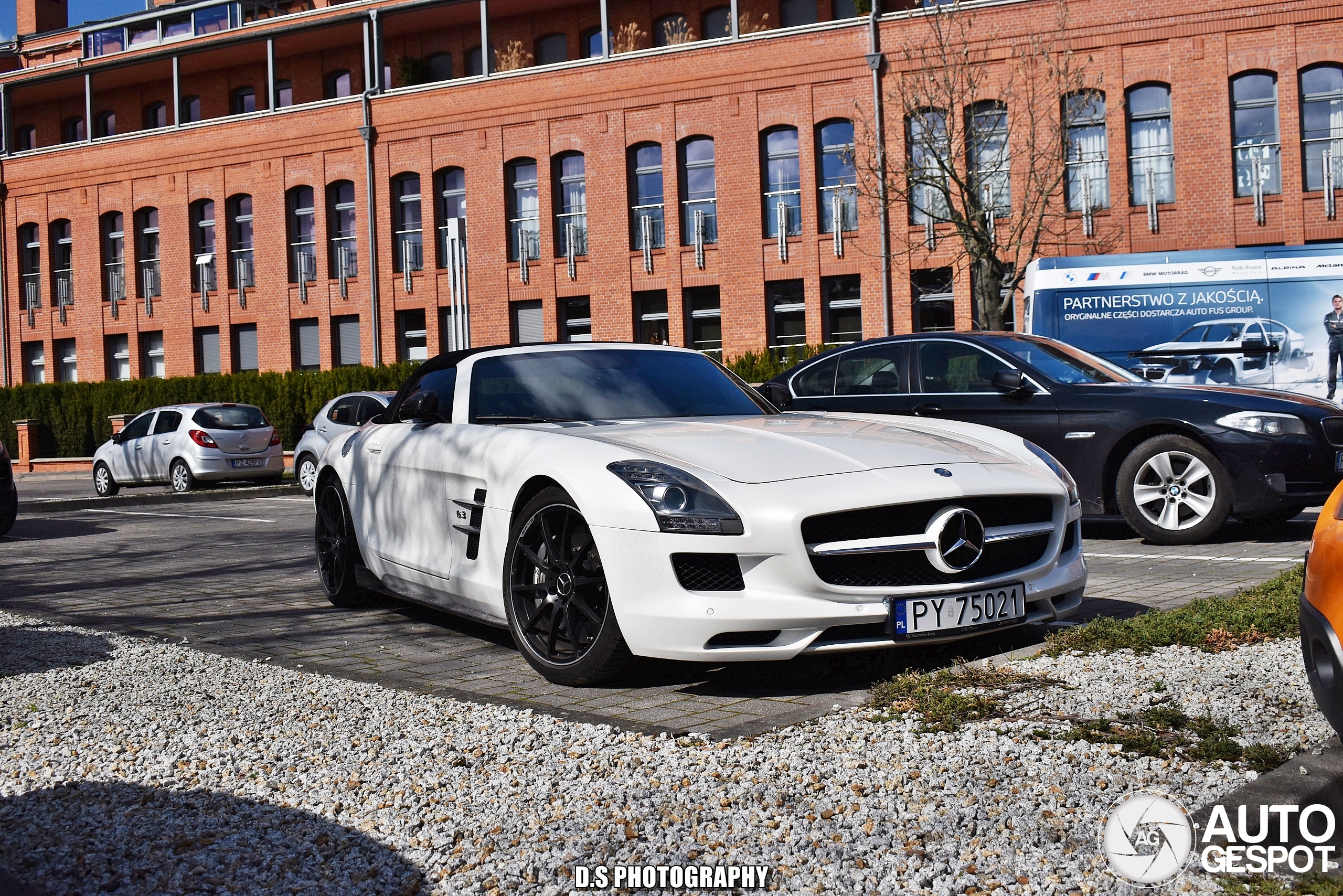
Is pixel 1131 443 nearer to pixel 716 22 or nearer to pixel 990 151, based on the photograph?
pixel 990 151

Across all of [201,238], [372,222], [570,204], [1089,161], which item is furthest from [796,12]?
[201,238]

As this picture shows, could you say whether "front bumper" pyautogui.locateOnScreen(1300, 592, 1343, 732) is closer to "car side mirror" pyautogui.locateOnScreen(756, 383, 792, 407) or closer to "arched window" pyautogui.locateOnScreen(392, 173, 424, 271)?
"car side mirror" pyautogui.locateOnScreen(756, 383, 792, 407)

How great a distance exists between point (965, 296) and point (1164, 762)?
2624 centimetres

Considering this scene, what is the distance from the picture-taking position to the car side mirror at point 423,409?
21.4 ft

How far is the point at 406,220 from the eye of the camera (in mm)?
35375

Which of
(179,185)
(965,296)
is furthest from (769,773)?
(179,185)

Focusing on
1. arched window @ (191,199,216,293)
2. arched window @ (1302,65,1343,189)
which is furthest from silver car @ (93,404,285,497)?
arched window @ (1302,65,1343,189)

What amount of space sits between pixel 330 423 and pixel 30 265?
2677cm

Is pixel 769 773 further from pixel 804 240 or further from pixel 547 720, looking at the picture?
pixel 804 240

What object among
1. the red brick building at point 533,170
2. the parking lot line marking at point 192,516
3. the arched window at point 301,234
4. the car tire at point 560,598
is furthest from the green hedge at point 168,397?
the car tire at point 560,598

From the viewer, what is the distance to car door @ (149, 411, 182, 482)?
23.1 metres

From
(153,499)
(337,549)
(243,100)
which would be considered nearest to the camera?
(337,549)

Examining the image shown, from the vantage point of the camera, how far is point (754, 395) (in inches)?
271

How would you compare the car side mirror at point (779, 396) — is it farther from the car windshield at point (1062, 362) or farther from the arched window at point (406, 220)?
the arched window at point (406, 220)
